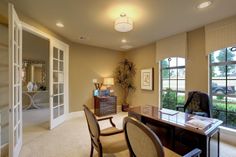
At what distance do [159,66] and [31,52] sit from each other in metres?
5.61

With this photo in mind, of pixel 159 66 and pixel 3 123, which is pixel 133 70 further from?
pixel 3 123

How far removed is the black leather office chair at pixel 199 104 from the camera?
2910 mm

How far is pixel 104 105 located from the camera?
5016 mm

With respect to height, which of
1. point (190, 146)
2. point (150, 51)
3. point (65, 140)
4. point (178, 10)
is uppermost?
point (178, 10)

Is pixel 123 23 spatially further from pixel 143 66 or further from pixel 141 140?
pixel 143 66

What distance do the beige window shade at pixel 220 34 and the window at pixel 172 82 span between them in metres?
0.91

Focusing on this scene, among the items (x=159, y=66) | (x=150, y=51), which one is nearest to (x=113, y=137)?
(x=159, y=66)

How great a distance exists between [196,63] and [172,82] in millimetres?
1009

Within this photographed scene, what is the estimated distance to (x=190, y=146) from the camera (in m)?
1.99

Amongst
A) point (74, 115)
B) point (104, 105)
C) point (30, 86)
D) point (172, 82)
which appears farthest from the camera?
point (30, 86)

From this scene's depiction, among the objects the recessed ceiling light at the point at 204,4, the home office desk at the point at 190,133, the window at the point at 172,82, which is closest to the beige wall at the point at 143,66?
the window at the point at 172,82

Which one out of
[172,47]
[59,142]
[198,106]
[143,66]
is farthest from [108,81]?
[198,106]

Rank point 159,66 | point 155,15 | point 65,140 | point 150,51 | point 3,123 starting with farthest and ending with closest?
point 150,51 < point 159,66 < point 65,140 < point 155,15 < point 3,123

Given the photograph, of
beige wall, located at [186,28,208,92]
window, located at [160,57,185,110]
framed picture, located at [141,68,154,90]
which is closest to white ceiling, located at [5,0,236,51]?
beige wall, located at [186,28,208,92]
